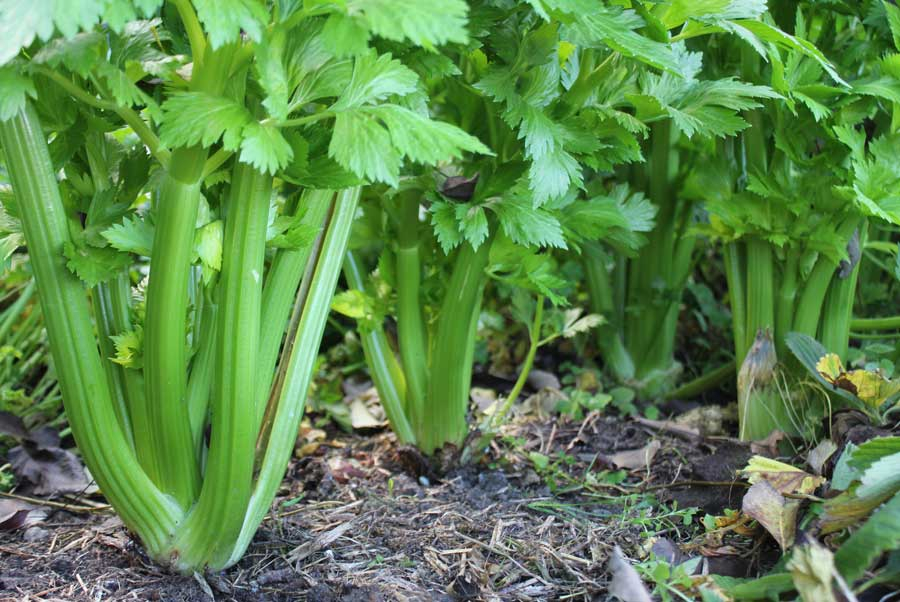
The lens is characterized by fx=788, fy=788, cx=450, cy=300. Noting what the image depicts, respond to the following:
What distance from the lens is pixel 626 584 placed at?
4.03ft

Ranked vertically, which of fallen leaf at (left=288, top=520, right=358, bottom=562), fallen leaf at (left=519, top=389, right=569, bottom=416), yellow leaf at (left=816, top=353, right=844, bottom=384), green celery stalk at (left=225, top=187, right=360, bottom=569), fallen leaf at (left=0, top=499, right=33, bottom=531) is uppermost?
green celery stalk at (left=225, top=187, right=360, bottom=569)

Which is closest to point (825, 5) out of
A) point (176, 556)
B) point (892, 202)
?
point (892, 202)

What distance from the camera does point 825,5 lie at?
69.1 inches

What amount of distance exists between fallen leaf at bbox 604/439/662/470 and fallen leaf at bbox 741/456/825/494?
0.40m

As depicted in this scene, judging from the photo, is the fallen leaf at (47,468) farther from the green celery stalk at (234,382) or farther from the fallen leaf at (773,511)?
the fallen leaf at (773,511)

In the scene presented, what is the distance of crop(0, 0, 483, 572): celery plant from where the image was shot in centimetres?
108

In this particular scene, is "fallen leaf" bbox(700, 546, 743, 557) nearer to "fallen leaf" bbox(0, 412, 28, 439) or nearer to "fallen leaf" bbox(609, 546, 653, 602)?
"fallen leaf" bbox(609, 546, 653, 602)

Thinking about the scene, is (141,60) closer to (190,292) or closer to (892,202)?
(190,292)

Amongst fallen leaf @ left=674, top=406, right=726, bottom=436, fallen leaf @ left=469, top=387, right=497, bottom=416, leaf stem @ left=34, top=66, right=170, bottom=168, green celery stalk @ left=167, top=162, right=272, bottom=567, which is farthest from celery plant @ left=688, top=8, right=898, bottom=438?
leaf stem @ left=34, top=66, right=170, bottom=168

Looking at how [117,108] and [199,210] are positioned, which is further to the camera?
[199,210]

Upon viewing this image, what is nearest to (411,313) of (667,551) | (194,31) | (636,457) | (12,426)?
(636,457)

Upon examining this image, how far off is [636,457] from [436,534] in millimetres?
606

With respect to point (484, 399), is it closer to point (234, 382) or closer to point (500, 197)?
point (500, 197)

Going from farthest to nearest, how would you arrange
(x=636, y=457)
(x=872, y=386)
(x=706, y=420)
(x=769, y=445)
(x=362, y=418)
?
(x=362, y=418)
(x=706, y=420)
(x=636, y=457)
(x=769, y=445)
(x=872, y=386)
